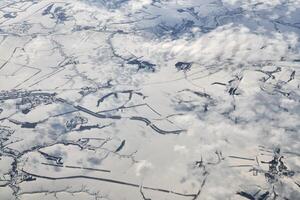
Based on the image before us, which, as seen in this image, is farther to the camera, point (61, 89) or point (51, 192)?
point (61, 89)

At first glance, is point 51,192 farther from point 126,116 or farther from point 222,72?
point 222,72

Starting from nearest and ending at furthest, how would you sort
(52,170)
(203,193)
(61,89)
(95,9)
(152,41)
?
(203,193) < (52,170) < (61,89) < (152,41) < (95,9)

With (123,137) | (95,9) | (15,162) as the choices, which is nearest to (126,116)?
(123,137)

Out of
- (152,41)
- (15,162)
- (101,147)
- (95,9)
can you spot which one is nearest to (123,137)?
(101,147)

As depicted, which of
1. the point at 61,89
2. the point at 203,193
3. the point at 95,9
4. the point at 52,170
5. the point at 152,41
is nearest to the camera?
the point at 203,193

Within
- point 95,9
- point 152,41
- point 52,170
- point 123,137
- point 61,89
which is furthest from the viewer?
point 95,9

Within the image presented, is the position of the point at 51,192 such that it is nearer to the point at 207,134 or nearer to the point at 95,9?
the point at 207,134
